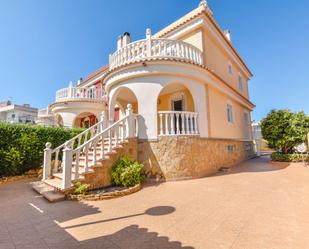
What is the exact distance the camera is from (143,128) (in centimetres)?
829

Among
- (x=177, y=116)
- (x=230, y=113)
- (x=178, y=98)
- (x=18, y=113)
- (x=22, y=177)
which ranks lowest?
(x=22, y=177)

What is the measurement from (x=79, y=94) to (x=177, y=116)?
11.2 m

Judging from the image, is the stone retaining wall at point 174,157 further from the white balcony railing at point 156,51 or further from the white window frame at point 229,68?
the white window frame at point 229,68

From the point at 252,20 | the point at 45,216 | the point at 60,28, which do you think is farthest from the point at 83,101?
the point at 252,20

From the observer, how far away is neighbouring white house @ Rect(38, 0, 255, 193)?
7.30m

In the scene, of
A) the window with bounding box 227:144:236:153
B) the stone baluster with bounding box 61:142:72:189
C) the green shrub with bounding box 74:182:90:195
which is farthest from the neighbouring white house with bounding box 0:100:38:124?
the window with bounding box 227:144:236:153

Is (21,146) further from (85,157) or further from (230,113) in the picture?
(230,113)

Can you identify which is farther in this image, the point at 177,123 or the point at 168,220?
the point at 177,123

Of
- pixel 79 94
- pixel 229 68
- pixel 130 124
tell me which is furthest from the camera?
pixel 79 94

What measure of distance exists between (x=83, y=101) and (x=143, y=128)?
9.20 meters

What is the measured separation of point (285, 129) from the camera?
1261 cm

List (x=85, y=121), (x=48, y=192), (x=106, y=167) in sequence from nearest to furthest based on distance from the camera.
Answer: (x=48, y=192) < (x=106, y=167) < (x=85, y=121)

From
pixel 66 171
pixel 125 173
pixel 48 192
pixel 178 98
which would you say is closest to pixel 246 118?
pixel 178 98

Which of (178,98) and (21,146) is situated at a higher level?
(178,98)
